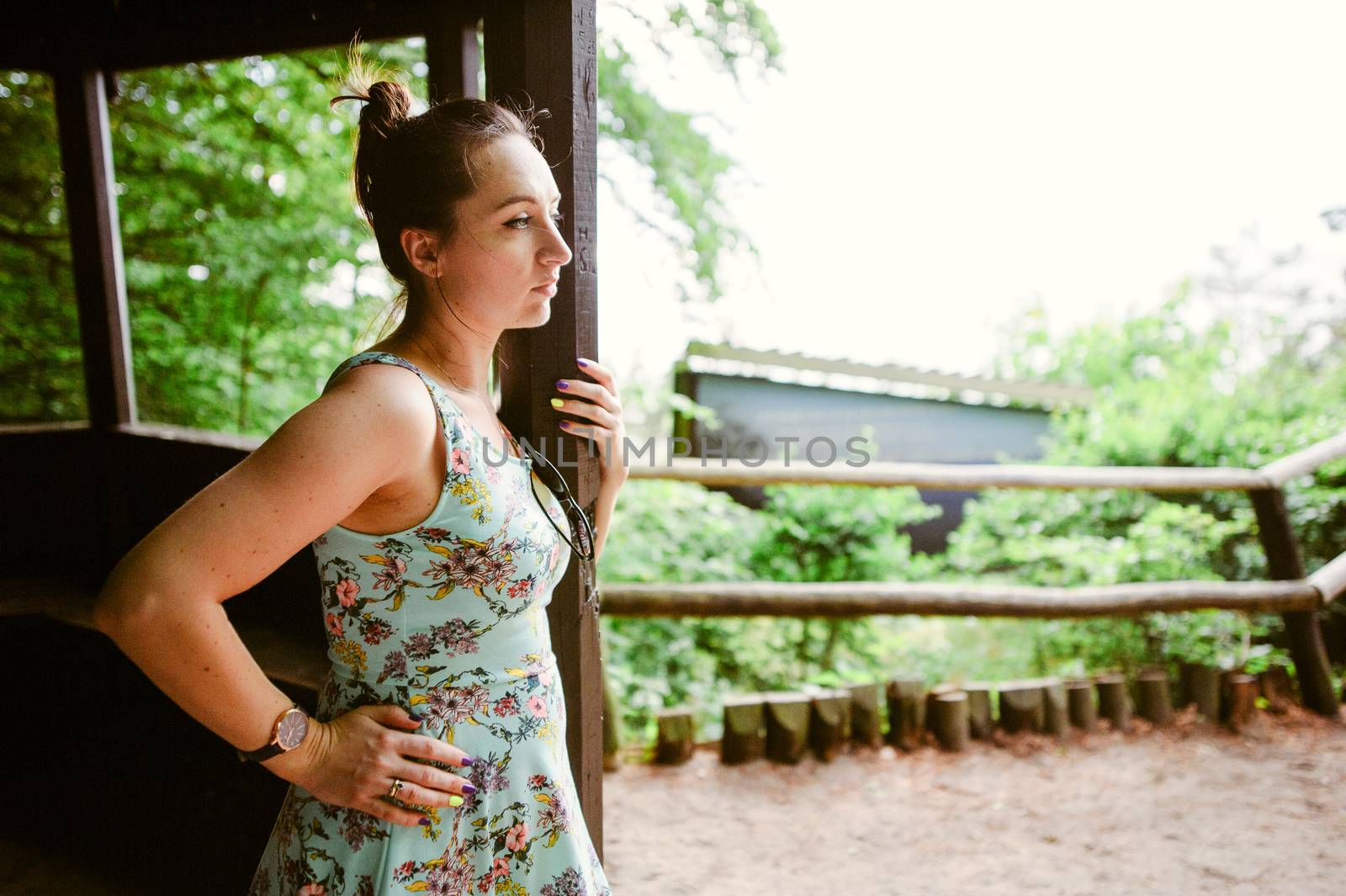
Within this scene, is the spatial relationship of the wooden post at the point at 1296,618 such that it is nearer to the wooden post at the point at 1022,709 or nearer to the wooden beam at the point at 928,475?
the wooden beam at the point at 928,475

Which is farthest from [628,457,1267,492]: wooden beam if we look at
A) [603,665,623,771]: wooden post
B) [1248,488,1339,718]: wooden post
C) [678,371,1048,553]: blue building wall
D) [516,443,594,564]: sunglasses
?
[678,371,1048,553]: blue building wall

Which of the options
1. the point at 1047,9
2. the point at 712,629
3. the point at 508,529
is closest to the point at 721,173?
the point at 712,629

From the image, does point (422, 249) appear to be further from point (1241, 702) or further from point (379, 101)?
point (1241, 702)

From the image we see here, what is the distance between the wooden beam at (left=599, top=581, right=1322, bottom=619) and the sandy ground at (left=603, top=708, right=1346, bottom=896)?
563 mm

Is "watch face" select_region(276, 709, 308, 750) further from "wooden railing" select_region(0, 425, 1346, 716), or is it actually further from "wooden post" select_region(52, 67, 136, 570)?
"wooden post" select_region(52, 67, 136, 570)

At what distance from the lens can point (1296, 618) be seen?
3.68 meters

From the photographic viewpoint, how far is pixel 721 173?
527cm

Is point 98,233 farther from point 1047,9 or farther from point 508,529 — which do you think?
point 1047,9

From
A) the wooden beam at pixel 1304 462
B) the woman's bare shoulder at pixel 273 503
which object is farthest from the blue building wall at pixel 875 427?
the woman's bare shoulder at pixel 273 503

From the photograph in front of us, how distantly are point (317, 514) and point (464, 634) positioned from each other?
1.00 ft

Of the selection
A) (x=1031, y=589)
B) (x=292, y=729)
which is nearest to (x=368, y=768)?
(x=292, y=729)

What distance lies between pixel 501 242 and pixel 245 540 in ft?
1.87

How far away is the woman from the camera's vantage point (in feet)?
2.92

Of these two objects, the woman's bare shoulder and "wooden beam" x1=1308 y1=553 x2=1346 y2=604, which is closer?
→ the woman's bare shoulder
